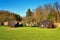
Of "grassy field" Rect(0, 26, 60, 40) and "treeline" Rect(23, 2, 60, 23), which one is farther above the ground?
"treeline" Rect(23, 2, 60, 23)

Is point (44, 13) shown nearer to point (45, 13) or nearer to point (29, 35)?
point (45, 13)

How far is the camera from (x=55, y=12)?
205 ft

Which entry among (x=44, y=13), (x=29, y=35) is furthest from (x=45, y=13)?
(x=29, y=35)

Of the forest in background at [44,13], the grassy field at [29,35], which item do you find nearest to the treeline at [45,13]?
the forest in background at [44,13]

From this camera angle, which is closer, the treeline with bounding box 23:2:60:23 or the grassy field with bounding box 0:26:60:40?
the grassy field with bounding box 0:26:60:40

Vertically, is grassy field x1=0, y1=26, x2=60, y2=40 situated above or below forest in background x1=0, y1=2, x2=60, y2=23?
below

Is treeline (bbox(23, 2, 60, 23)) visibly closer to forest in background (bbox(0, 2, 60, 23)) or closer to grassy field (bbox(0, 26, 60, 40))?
forest in background (bbox(0, 2, 60, 23))

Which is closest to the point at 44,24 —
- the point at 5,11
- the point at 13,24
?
the point at 13,24

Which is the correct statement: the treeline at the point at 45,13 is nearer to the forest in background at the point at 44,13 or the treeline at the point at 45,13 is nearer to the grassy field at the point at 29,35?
the forest in background at the point at 44,13

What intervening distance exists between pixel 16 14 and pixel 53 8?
21.3m

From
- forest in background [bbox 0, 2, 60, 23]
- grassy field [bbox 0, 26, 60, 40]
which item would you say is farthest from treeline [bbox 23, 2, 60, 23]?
grassy field [bbox 0, 26, 60, 40]

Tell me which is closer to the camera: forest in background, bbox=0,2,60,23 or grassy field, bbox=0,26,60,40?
grassy field, bbox=0,26,60,40

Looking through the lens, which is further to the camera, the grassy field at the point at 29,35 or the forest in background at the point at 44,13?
the forest in background at the point at 44,13

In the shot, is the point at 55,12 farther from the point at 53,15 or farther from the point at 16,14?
the point at 16,14
